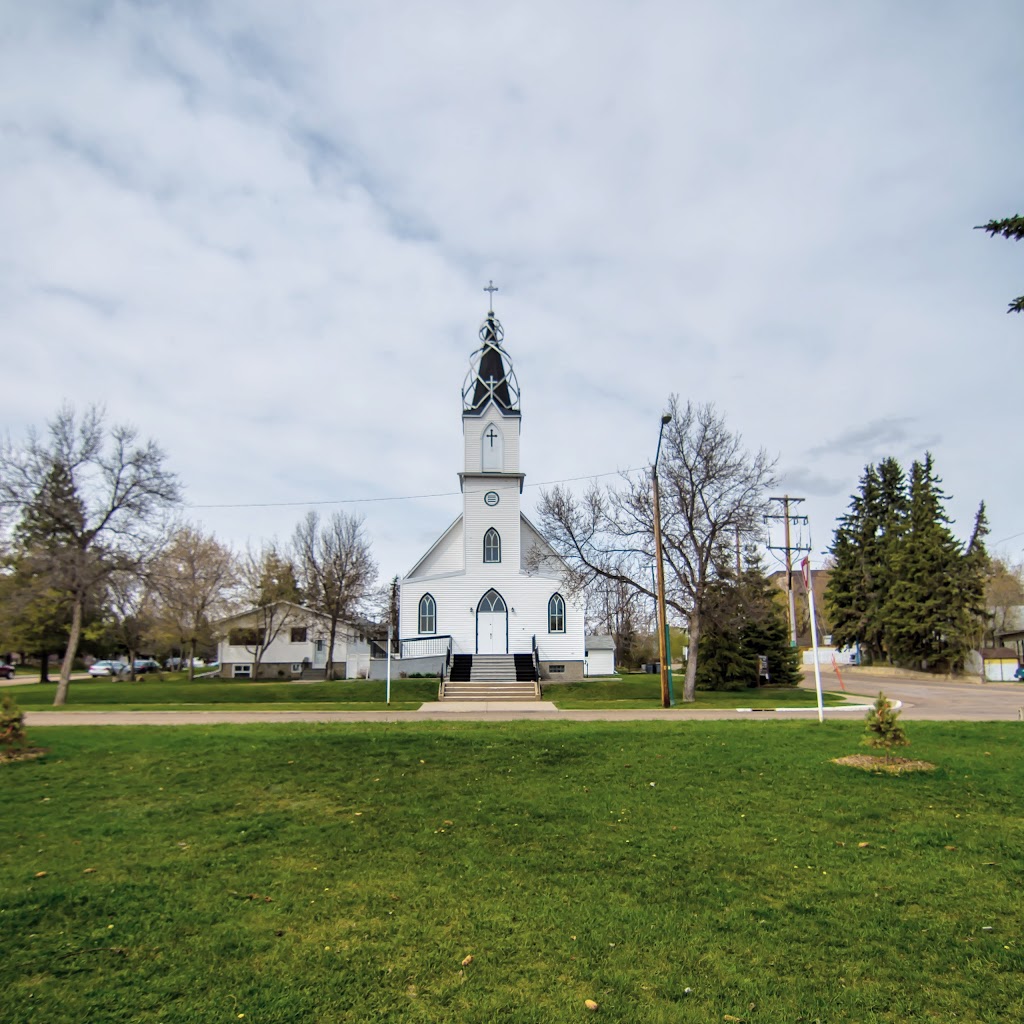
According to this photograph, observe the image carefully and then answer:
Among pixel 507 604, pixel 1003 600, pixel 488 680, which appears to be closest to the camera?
pixel 488 680

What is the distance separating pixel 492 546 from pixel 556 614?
4.44 m

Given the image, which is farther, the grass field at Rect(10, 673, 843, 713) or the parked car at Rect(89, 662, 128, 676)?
the parked car at Rect(89, 662, 128, 676)

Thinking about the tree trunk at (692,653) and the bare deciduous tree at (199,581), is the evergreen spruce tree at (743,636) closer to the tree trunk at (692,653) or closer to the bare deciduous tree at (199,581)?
the tree trunk at (692,653)

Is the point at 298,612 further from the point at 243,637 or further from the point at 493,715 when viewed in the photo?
the point at 493,715

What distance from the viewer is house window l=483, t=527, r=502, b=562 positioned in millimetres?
35000

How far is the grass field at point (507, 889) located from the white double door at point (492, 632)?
2304 cm

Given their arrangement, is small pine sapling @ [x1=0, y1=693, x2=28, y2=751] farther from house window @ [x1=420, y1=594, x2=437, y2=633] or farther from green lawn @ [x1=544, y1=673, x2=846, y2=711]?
house window @ [x1=420, y1=594, x2=437, y2=633]

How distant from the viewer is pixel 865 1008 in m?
4.25

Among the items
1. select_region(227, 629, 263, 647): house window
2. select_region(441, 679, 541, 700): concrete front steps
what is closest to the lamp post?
select_region(441, 679, 541, 700): concrete front steps

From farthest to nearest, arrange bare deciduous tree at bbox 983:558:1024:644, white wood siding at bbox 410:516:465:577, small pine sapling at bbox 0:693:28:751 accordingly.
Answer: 1. bare deciduous tree at bbox 983:558:1024:644
2. white wood siding at bbox 410:516:465:577
3. small pine sapling at bbox 0:693:28:751

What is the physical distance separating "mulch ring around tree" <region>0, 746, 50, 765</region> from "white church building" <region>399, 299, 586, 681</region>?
2138 cm

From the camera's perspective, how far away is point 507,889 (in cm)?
603

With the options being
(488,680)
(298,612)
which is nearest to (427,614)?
(488,680)

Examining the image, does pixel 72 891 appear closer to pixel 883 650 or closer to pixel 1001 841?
pixel 1001 841
